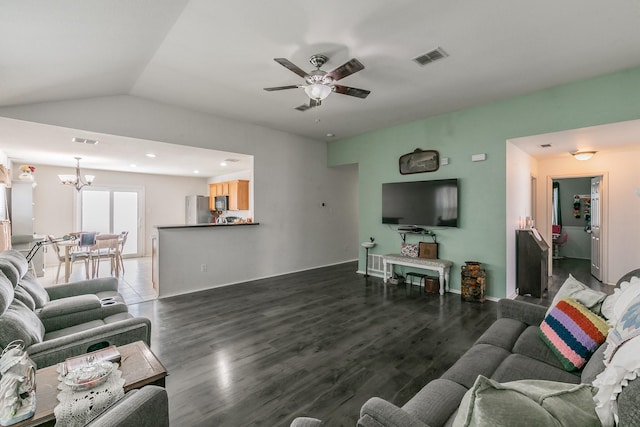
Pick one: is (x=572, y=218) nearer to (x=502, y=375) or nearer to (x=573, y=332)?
(x=573, y=332)

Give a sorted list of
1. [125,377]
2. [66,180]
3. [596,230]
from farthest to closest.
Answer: [66,180] → [596,230] → [125,377]

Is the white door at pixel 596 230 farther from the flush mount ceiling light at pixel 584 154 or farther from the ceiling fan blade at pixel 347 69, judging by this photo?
the ceiling fan blade at pixel 347 69

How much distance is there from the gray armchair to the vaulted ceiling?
7.61 feet

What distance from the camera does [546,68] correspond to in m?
3.17

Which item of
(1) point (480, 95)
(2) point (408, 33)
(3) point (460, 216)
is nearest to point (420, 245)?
(3) point (460, 216)

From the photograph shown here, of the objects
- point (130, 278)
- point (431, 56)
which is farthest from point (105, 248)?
point (431, 56)

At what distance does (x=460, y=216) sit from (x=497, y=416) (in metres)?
4.40

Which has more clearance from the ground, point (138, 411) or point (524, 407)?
point (524, 407)

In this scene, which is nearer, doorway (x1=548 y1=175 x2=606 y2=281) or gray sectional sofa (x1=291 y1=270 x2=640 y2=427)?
gray sectional sofa (x1=291 y1=270 x2=640 y2=427)

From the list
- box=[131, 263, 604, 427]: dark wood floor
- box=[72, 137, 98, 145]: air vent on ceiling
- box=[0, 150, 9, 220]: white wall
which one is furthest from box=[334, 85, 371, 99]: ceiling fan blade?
box=[0, 150, 9, 220]: white wall

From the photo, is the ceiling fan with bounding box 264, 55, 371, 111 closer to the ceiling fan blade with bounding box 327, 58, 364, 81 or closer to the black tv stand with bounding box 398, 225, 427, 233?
the ceiling fan blade with bounding box 327, 58, 364, 81

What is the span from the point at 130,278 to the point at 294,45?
5517mm

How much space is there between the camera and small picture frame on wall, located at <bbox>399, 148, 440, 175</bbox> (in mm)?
4926

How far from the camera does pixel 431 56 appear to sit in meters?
2.91
